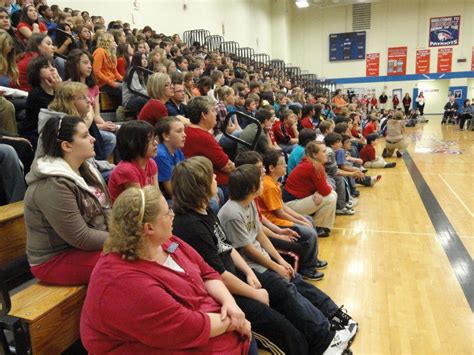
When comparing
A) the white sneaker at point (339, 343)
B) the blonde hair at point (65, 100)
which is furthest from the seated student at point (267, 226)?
the blonde hair at point (65, 100)

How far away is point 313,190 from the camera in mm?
4086

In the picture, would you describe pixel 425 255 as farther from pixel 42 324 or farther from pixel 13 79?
pixel 13 79

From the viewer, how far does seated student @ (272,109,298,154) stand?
19.0 feet

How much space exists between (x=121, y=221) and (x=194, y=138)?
6.27 feet

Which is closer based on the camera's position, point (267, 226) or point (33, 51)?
point (267, 226)

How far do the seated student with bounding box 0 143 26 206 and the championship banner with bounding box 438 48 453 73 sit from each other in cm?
1978

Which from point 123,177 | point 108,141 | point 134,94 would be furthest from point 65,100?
point 134,94

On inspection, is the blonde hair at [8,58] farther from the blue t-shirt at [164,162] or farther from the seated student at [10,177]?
the blue t-shirt at [164,162]

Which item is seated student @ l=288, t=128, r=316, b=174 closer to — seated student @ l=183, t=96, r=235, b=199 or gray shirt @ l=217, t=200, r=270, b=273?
seated student @ l=183, t=96, r=235, b=199

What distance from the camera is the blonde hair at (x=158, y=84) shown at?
3.69 metres

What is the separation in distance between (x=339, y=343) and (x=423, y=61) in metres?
19.2

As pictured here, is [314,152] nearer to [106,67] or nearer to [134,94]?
[134,94]

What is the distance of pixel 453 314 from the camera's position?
2662mm

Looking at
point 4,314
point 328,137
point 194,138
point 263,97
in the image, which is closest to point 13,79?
point 194,138
